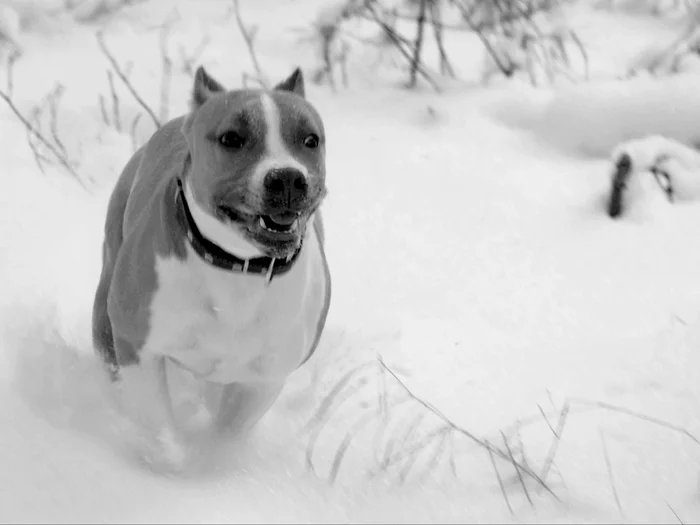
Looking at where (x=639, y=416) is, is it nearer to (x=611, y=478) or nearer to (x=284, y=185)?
(x=611, y=478)

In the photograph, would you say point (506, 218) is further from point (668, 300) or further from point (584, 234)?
point (668, 300)

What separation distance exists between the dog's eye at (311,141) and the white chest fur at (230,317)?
213 mm

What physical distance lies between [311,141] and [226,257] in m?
0.27

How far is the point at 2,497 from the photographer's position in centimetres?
148

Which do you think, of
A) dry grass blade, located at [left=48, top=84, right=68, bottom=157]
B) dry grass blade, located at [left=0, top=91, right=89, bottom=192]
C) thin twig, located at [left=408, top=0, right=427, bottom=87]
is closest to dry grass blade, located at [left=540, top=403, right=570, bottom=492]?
dry grass blade, located at [left=0, top=91, right=89, bottom=192]

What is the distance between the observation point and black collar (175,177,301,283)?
5.10ft

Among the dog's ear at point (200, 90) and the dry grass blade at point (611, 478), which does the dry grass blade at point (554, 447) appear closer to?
the dry grass blade at point (611, 478)

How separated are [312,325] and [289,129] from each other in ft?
1.56

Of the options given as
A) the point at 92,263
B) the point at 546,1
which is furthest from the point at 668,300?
the point at 546,1

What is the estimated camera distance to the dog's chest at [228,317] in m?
1.61

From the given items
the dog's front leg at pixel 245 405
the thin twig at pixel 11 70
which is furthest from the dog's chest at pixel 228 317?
the thin twig at pixel 11 70

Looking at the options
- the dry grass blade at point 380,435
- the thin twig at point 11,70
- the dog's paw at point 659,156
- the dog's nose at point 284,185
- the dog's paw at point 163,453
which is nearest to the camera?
the dog's nose at point 284,185

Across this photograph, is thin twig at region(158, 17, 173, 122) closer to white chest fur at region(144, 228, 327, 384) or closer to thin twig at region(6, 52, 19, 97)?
thin twig at region(6, 52, 19, 97)

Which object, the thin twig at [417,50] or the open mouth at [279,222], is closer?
the open mouth at [279,222]
